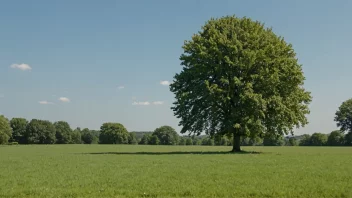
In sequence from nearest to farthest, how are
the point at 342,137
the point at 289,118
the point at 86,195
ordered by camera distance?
the point at 86,195
the point at 289,118
the point at 342,137

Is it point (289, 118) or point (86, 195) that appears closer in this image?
point (86, 195)

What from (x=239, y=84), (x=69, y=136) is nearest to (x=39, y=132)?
(x=69, y=136)

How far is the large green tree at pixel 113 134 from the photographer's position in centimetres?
18950

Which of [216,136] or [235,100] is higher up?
[235,100]

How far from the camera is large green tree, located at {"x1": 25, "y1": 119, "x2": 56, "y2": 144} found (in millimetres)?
160625

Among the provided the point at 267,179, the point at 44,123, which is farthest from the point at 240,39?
the point at 44,123

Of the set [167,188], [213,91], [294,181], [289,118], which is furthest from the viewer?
[289,118]

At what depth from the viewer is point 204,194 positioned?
14.9 m

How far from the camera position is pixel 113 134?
18938cm

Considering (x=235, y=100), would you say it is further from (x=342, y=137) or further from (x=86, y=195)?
(x=342, y=137)

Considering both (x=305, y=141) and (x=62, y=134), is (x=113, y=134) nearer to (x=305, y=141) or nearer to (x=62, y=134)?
(x=62, y=134)

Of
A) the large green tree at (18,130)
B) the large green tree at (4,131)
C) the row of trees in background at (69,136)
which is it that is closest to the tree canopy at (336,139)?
the row of trees in background at (69,136)

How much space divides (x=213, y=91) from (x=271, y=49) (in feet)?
34.0

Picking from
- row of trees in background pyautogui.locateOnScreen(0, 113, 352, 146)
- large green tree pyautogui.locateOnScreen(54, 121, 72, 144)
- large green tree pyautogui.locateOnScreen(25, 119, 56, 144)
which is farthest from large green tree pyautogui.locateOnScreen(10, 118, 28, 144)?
large green tree pyautogui.locateOnScreen(54, 121, 72, 144)
